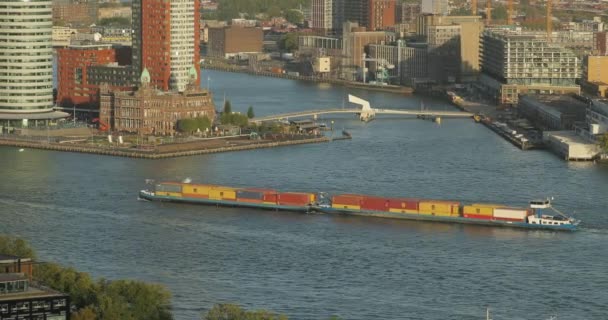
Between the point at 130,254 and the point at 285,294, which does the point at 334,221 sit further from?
the point at 285,294

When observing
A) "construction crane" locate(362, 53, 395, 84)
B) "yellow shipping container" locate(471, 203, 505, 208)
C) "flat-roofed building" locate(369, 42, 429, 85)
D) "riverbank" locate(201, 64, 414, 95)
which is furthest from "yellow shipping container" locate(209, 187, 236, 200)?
"construction crane" locate(362, 53, 395, 84)

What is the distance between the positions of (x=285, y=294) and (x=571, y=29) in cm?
4422

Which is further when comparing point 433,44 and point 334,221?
point 433,44

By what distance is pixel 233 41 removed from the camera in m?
58.8

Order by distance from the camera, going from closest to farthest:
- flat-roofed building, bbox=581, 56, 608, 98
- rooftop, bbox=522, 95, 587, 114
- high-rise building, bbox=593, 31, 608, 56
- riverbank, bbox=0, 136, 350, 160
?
riverbank, bbox=0, 136, 350, 160 → rooftop, bbox=522, 95, 587, 114 → flat-roofed building, bbox=581, 56, 608, 98 → high-rise building, bbox=593, 31, 608, 56

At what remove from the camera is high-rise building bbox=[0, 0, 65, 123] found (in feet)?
116

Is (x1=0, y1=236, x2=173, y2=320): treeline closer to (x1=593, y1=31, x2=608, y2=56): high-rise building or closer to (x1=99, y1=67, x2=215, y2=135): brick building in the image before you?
(x1=99, y1=67, x2=215, y2=135): brick building

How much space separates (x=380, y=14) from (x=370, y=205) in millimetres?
35720

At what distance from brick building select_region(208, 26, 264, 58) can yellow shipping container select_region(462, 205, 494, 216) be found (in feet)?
115

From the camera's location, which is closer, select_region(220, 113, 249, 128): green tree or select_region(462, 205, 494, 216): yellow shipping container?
select_region(462, 205, 494, 216): yellow shipping container

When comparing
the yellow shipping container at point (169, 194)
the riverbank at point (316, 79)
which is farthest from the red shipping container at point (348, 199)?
the riverbank at point (316, 79)

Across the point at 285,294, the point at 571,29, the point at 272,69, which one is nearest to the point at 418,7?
the point at 571,29

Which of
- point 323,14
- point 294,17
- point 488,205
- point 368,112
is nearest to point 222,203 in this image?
point 488,205

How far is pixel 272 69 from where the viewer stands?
177 feet
